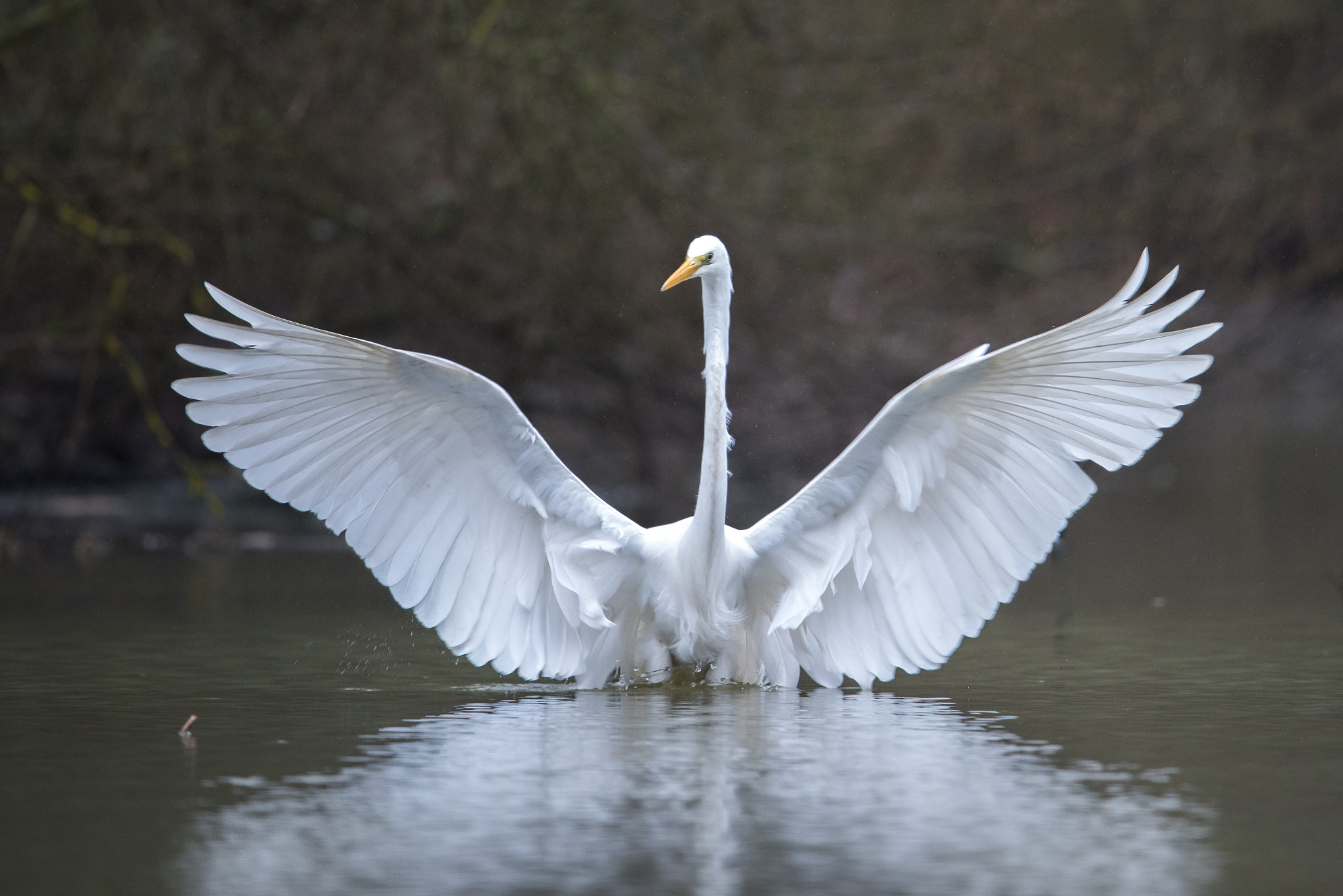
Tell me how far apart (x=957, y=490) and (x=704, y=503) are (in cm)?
79

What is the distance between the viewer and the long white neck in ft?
17.9

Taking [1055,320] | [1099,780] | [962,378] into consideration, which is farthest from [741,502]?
[1099,780]

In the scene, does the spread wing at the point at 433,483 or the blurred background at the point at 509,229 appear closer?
the spread wing at the point at 433,483

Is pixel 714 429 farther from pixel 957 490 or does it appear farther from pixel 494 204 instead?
pixel 494 204

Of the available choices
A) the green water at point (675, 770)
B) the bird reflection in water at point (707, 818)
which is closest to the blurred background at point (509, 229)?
the green water at point (675, 770)

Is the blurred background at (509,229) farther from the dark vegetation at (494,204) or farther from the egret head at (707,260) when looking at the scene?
the egret head at (707,260)

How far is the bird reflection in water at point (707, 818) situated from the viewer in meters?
3.07

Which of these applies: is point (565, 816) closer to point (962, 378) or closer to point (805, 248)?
point (962, 378)

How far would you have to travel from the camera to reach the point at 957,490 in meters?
5.43

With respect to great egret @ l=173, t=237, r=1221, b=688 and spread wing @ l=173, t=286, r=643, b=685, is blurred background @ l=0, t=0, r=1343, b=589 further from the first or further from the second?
spread wing @ l=173, t=286, r=643, b=685

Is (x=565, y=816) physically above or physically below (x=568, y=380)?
below

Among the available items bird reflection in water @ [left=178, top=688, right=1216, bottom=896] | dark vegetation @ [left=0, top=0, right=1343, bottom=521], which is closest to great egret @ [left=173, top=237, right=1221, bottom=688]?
bird reflection in water @ [left=178, top=688, right=1216, bottom=896]

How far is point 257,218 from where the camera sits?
11.3m

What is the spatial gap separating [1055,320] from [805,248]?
13.2 feet
